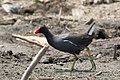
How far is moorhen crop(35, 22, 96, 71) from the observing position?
941 centimetres

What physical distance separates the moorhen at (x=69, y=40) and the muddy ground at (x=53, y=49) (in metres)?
0.45

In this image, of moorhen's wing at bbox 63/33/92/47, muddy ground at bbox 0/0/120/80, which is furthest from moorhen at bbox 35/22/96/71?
muddy ground at bbox 0/0/120/80

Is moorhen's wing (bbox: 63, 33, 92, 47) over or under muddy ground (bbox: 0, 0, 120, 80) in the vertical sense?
over

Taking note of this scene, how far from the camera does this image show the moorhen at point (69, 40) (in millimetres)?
9406

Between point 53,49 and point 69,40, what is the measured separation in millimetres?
3103

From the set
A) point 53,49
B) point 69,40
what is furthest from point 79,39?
point 53,49

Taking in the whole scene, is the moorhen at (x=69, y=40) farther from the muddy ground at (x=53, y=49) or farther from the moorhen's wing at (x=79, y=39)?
the muddy ground at (x=53, y=49)

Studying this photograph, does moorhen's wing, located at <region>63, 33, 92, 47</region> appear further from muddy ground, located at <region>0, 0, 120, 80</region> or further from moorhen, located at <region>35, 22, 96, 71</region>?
muddy ground, located at <region>0, 0, 120, 80</region>

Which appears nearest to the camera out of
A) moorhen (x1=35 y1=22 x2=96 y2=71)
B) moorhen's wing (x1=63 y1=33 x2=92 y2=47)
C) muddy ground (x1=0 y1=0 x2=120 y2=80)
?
muddy ground (x1=0 y1=0 x2=120 y2=80)

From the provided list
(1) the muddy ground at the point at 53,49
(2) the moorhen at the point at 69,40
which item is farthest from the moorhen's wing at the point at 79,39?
(1) the muddy ground at the point at 53,49

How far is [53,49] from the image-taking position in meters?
12.6

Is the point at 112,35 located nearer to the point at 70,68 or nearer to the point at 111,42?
the point at 111,42

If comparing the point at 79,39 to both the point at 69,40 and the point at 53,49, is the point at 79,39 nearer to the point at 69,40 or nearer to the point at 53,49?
the point at 69,40

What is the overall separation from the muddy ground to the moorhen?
45 cm
